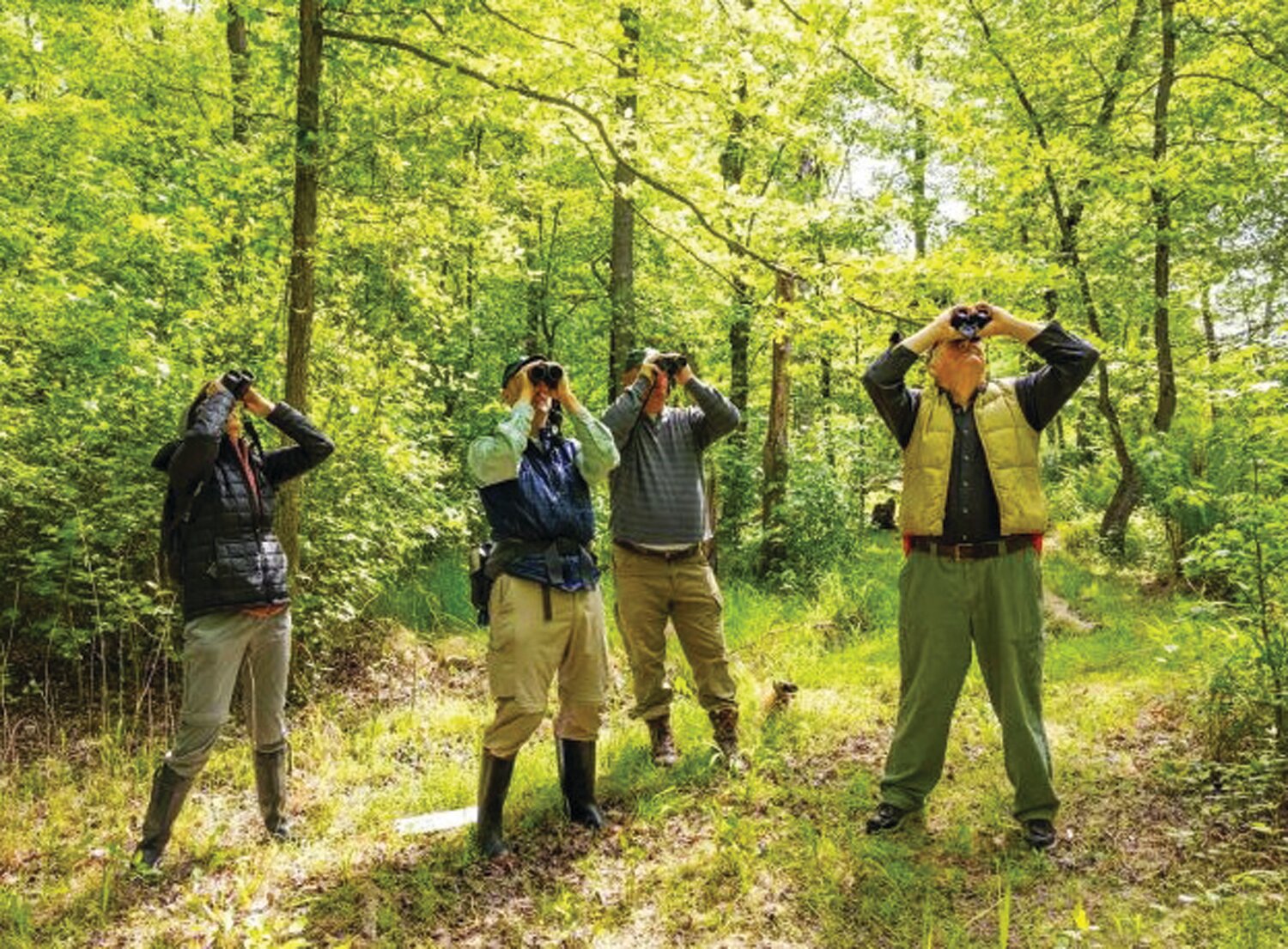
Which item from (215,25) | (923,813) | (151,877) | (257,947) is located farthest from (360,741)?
(215,25)

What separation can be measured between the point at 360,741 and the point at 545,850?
1.78m

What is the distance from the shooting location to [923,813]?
3.94 m

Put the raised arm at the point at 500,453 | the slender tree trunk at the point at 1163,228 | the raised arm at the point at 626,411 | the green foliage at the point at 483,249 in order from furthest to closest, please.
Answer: the slender tree trunk at the point at 1163,228 < the green foliage at the point at 483,249 < the raised arm at the point at 626,411 < the raised arm at the point at 500,453

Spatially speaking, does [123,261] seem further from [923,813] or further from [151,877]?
[923,813]

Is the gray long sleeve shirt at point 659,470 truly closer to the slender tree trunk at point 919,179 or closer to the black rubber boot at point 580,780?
the black rubber boot at point 580,780

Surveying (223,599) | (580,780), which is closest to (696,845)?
(580,780)

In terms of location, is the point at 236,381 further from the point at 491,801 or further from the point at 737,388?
the point at 737,388

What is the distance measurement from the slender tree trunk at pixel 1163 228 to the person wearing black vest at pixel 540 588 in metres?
7.12

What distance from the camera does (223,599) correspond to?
3.63 m

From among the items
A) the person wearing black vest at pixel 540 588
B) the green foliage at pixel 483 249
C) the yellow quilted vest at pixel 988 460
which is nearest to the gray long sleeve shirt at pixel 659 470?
the person wearing black vest at pixel 540 588

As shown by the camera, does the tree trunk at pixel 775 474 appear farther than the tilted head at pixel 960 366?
Yes

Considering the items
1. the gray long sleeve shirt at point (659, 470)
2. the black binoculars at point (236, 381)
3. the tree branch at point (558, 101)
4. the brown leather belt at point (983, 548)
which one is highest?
the tree branch at point (558, 101)

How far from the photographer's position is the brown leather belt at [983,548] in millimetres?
3635

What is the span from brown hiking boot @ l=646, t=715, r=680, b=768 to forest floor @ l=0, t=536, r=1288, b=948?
9cm
